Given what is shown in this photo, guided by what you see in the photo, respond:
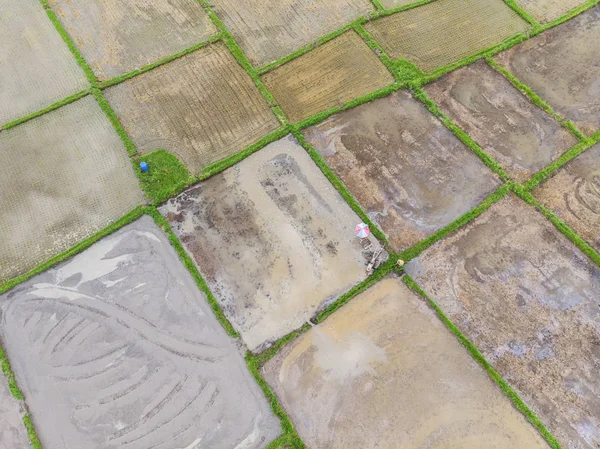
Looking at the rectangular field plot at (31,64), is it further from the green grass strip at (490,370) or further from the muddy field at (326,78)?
the green grass strip at (490,370)

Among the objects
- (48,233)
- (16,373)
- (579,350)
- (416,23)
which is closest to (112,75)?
(48,233)

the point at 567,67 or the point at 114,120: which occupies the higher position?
the point at 114,120

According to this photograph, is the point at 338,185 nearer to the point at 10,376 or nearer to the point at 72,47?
the point at 10,376

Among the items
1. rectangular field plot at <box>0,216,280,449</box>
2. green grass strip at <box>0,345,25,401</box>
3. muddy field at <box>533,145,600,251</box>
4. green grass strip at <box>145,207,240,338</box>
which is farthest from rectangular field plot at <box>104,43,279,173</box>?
muddy field at <box>533,145,600,251</box>

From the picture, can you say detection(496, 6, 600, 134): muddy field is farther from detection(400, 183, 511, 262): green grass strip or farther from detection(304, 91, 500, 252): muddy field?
detection(400, 183, 511, 262): green grass strip

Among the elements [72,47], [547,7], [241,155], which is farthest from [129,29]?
[547,7]

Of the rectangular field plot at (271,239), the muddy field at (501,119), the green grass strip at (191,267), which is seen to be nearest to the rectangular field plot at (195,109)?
A: the rectangular field plot at (271,239)
